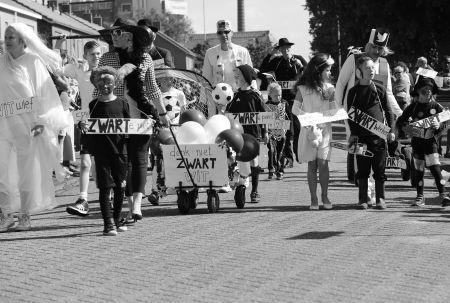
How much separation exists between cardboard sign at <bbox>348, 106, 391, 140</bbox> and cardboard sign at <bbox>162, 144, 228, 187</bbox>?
1.64 m

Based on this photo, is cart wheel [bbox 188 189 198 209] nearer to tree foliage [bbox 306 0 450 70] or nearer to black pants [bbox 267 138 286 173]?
black pants [bbox 267 138 286 173]

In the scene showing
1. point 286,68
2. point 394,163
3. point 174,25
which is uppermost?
point 174,25

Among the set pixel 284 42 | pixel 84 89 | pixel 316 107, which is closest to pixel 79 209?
pixel 84 89

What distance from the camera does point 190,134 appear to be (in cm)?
1193

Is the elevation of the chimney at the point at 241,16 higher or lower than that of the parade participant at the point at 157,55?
higher

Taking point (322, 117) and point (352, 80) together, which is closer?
point (322, 117)

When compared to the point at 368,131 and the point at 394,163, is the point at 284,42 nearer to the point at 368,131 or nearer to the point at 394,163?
the point at 394,163

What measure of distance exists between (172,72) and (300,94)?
1811mm

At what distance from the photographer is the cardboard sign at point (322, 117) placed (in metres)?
11.6

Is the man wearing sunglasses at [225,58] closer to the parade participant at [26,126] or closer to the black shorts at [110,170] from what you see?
the parade participant at [26,126]

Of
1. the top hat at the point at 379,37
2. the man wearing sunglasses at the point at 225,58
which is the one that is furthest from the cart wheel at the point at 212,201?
the man wearing sunglasses at the point at 225,58

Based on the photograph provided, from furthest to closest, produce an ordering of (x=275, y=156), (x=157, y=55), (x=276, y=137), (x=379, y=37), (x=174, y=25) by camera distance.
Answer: (x=174, y=25) < (x=276, y=137) < (x=275, y=156) < (x=157, y=55) < (x=379, y=37)

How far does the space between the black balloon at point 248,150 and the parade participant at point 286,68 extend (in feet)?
18.4

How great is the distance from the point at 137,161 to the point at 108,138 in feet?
1.83
